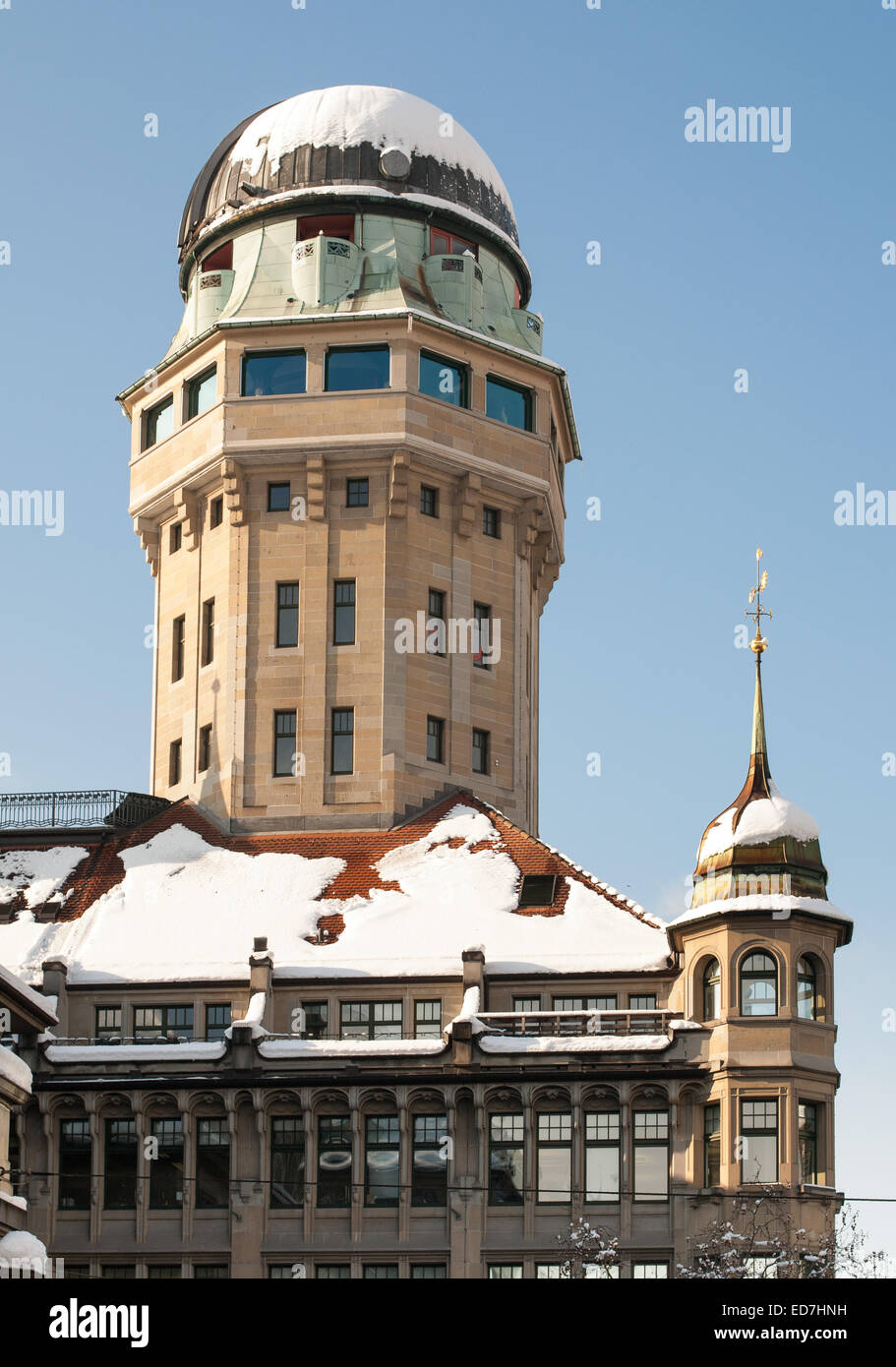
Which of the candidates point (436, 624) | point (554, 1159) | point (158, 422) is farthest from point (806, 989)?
point (158, 422)

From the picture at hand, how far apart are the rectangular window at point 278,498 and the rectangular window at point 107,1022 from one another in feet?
67.3

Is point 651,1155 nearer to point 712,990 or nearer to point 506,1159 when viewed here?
point 506,1159

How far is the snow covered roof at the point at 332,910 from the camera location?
252 ft

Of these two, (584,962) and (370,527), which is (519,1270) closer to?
(584,962)

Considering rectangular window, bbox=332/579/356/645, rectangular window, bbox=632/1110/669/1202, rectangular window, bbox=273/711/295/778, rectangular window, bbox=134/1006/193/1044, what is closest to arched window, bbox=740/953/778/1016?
rectangular window, bbox=632/1110/669/1202

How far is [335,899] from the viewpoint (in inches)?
3182

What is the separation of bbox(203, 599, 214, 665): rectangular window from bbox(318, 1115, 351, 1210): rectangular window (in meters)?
22.4

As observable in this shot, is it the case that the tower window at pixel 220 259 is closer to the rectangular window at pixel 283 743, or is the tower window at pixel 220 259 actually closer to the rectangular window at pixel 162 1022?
the rectangular window at pixel 283 743

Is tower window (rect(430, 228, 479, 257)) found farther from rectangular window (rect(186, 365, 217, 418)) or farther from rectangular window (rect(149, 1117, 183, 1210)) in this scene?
rectangular window (rect(149, 1117, 183, 1210))

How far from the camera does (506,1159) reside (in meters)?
71.8

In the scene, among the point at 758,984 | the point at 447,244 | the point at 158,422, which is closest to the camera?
the point at 758,984

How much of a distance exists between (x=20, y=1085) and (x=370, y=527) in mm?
33342

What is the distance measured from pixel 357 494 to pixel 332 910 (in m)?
16.7

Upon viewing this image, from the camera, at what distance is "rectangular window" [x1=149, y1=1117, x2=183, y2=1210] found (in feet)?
240
